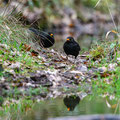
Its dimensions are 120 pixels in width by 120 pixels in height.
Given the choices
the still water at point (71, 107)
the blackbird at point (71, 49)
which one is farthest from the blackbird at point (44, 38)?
the still water at point (71, 107)

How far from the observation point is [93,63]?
805cm

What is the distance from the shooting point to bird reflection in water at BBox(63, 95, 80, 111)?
5.37 metres

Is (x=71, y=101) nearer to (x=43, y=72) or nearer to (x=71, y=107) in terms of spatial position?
(x=71, y=107)

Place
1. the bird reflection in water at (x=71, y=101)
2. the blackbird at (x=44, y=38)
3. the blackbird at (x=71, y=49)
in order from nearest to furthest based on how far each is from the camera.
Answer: the bird reflection in water at (x=71, y=101), the blackbird at (x=71, y=49), the blackbird at (x=44, y=38)

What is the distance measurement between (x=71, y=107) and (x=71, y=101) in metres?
0.42

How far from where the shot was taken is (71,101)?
227 inches

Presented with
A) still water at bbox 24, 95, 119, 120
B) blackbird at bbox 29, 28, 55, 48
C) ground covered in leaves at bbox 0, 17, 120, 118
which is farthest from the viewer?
blackbird at bbox 29, 28, 55, 48

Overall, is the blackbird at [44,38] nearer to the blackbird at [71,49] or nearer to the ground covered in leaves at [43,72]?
the ground covered in leaves at [43,72]

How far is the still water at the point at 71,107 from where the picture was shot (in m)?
4.82

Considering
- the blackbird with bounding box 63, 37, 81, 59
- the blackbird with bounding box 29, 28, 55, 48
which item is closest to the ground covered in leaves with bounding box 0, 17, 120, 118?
the blackbird with bounding box 63, 37, 81, 59

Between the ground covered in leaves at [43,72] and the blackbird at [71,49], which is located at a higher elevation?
the blackbird at [71,49]

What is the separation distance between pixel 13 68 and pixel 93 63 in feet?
6.74

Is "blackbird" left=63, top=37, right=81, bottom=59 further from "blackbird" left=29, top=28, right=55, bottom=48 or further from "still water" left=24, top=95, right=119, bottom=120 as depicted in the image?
"still water" left=24, top=95, right=119, bottom=120

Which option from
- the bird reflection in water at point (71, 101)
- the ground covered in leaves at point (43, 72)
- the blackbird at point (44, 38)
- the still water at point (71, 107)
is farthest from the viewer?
the blackbird at point (44, 38)
